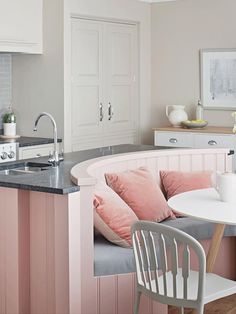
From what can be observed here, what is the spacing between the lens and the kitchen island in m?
3.26

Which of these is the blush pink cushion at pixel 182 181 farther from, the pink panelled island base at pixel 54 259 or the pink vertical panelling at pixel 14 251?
the pink vertical panelling at pixel 14 251

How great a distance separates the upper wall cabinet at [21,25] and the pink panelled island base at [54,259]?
2.49 m

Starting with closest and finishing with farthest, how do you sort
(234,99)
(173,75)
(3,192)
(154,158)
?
(3,192) → (154,158) → (234,99) → (173,75)

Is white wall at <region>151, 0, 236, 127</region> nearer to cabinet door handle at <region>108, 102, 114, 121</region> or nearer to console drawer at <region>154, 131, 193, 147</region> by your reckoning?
console drawer at <region>154, 131, 193, 147</region>

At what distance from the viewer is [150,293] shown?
3.02 m

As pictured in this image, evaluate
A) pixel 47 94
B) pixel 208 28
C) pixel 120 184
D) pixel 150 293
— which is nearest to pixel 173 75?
pixel 208 28

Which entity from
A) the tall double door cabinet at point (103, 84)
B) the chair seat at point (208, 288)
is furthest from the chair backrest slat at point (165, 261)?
the tall double door cabinet at point (103, 84)

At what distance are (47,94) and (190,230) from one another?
2.55 meters

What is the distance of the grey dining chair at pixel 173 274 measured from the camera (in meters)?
2.82

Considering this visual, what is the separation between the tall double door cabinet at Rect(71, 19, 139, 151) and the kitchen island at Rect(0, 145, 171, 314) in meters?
2.90

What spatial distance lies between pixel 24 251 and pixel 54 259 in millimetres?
217

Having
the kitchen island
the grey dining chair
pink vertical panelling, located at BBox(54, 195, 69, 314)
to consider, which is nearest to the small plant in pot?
the kitchen island

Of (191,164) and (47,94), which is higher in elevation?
(47,94)

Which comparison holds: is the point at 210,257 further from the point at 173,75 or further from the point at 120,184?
the point at 173,75
